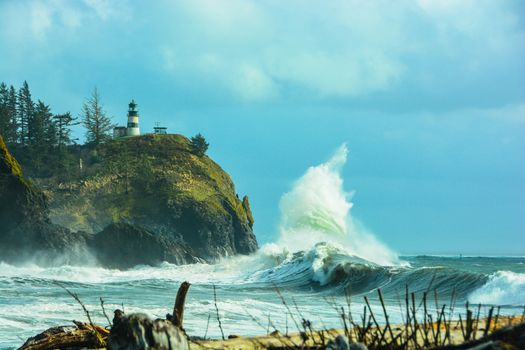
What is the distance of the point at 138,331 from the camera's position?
421cm

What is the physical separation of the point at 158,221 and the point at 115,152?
16.3 meters

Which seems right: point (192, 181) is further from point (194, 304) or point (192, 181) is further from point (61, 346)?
point (61, 346)

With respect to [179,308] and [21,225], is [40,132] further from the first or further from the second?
[179,308]

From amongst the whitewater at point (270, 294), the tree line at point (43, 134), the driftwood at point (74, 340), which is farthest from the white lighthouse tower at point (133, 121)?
the driftwood at point (74, 340)

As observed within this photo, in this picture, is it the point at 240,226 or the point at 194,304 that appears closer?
the point at 194,304

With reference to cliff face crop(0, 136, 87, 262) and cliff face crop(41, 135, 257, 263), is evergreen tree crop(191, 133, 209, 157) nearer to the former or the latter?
cliff face crop(41, 135, 257, 263)

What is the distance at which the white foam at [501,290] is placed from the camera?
2384 cm

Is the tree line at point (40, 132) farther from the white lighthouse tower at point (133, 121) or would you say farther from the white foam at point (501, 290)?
the white foam at point (501, 290)

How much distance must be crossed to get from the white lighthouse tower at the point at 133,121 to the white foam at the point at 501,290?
69.4 metres

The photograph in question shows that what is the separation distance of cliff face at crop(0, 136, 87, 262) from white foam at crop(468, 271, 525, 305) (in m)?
37.8

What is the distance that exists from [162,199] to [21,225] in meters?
20.1

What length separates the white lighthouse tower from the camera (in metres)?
90.9

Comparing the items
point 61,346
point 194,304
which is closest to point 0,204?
point 194,304

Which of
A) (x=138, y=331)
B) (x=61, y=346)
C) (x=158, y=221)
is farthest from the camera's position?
(x=158, y=221)
